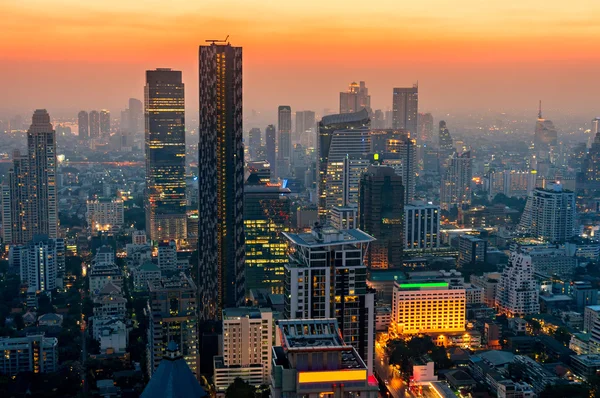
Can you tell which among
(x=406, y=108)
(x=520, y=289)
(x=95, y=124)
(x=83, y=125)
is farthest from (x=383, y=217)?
(x=95, y=124)

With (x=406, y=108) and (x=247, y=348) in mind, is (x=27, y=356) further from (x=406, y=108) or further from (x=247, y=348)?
(x=406, y=108)

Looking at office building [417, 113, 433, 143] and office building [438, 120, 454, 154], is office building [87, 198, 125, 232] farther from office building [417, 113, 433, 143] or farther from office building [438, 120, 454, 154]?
office building [438, 120, 454, 154]

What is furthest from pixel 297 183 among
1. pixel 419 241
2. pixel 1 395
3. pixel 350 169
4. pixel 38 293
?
pixel 1 395

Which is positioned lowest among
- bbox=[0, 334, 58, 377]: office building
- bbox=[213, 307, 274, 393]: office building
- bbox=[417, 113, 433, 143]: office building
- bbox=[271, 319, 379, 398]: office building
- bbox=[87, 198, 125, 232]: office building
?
bbox=[0, 334, 58, 377]: office building

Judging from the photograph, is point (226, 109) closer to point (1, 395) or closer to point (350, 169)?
point (1, 395)

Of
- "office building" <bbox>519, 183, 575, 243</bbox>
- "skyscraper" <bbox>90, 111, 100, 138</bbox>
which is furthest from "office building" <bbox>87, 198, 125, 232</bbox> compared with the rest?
"skyscraper" <bbox>90, 111, 100, 138</bbox>

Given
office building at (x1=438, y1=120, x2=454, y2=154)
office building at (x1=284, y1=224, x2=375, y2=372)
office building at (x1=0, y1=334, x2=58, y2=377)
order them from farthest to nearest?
office building at (x1=438, y1=120, x2=454, y2=154) < office building at (x1=0, y1=334, x2=58, y2=377) < office building at (x1=284, y1=224, x2=375, y2=372)
